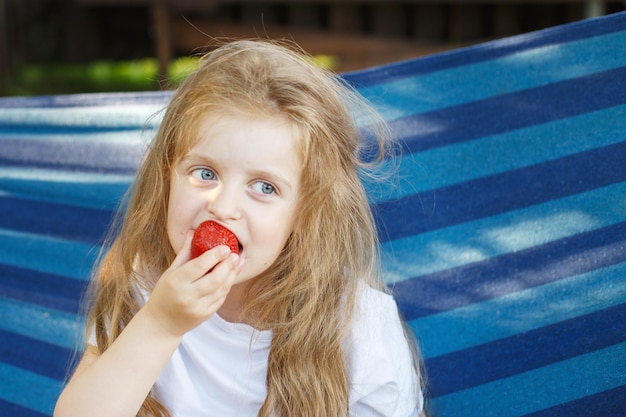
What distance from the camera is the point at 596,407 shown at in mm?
1904

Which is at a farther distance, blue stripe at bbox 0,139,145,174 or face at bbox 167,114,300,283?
blue stripe at bbox 0,139,145,174

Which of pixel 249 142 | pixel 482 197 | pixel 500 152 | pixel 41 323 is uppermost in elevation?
pixel 249 142

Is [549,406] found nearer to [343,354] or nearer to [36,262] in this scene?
[343,354]

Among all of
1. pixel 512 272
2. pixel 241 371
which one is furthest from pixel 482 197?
pixel 241 371

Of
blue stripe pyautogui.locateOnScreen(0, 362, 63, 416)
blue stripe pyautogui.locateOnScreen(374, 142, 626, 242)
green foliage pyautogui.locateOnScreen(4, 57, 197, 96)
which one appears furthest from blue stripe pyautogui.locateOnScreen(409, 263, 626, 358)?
green foliage pyautogui.locateOnScreen(4, 57, 197, 96)

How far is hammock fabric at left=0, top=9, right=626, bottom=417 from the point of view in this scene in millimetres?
1981

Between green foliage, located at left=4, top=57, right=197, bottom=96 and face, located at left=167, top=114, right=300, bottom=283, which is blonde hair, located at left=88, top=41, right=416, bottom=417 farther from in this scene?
green foliage, located at left=4, top=57, right=197, bottom=96

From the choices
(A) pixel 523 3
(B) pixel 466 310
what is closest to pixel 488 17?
(A) pixel 523 3

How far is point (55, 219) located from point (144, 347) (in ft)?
3.49

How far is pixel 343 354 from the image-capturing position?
5.55 ft

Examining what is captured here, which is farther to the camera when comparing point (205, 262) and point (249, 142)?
point (249, 142)

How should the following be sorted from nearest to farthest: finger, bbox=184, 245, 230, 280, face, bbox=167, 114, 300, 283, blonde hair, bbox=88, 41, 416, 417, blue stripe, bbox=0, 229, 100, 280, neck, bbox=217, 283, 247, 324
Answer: finger, bbox=184, 245, 230, 280
face, bbox=167, 114, 300, 283
blonde hair, bbox=88, 41, 416, 417
neck, bbox=217, 283, 247, 324
blue stripe, bbox=0, 229, 100, 280

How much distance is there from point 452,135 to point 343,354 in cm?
75

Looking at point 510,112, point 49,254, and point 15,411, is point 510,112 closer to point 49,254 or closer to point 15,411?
point 49,254
